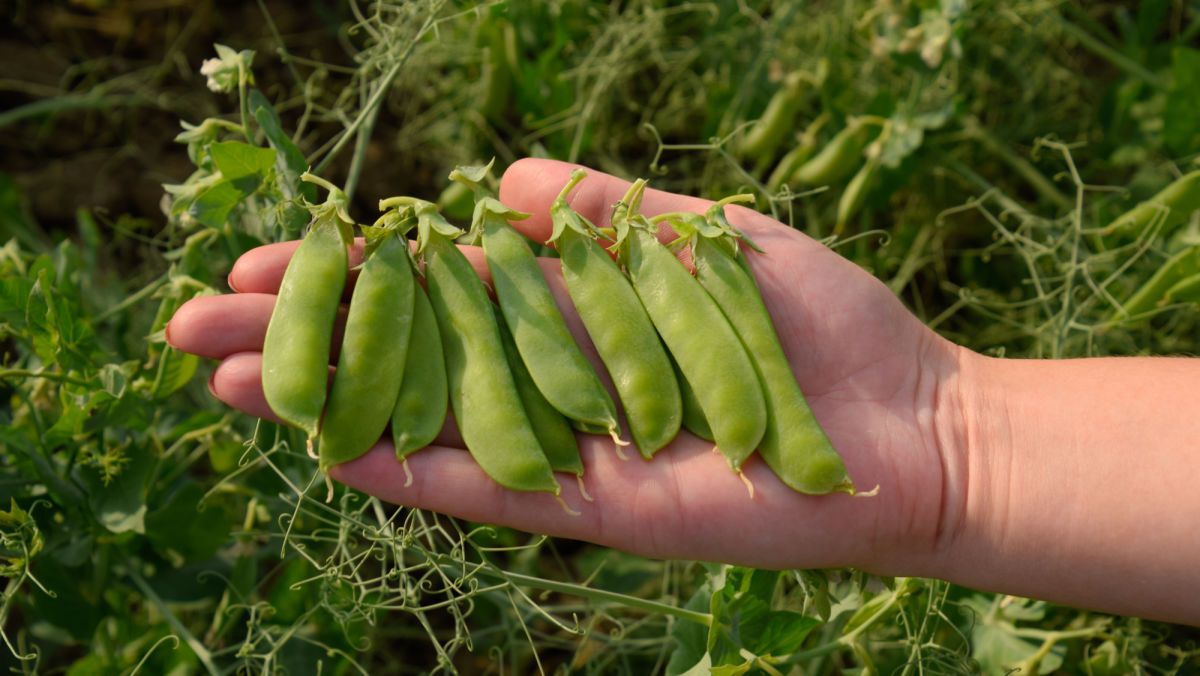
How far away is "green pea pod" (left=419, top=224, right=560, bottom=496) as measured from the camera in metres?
1.66

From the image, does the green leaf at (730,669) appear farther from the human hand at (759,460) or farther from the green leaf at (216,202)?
the green leaf at (216,202)

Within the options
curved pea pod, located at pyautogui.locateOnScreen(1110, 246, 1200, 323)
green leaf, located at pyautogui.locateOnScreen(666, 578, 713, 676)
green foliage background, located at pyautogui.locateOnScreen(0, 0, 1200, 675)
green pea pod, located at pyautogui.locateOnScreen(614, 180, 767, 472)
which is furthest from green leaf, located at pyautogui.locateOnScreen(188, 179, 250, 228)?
curved pea pod, located at pyautogui.locateOnScreen(1110, 246, 1200, 323)

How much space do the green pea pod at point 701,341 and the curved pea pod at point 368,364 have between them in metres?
0.48

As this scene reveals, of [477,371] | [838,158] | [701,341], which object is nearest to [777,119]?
[838,158]

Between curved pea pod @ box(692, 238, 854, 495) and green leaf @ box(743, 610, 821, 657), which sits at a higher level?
curved pea pod @ box(692, 238, 854, 495)

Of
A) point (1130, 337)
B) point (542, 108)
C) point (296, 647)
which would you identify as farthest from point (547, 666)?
point (1130, 337)

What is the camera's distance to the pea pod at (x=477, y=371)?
1.66m

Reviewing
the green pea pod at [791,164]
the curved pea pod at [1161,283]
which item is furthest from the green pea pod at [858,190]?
the curved pea pod at [1161,283]

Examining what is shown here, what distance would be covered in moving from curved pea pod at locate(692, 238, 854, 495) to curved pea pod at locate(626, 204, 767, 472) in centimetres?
3

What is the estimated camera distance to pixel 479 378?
1.74m

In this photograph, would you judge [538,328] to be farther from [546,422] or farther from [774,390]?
[774,390]

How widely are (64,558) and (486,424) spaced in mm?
1040

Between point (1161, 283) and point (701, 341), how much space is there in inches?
51.7

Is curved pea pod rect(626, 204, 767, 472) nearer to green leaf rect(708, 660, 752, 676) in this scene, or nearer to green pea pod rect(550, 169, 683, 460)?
green pea pod rect(550, 169, 683, 460)
